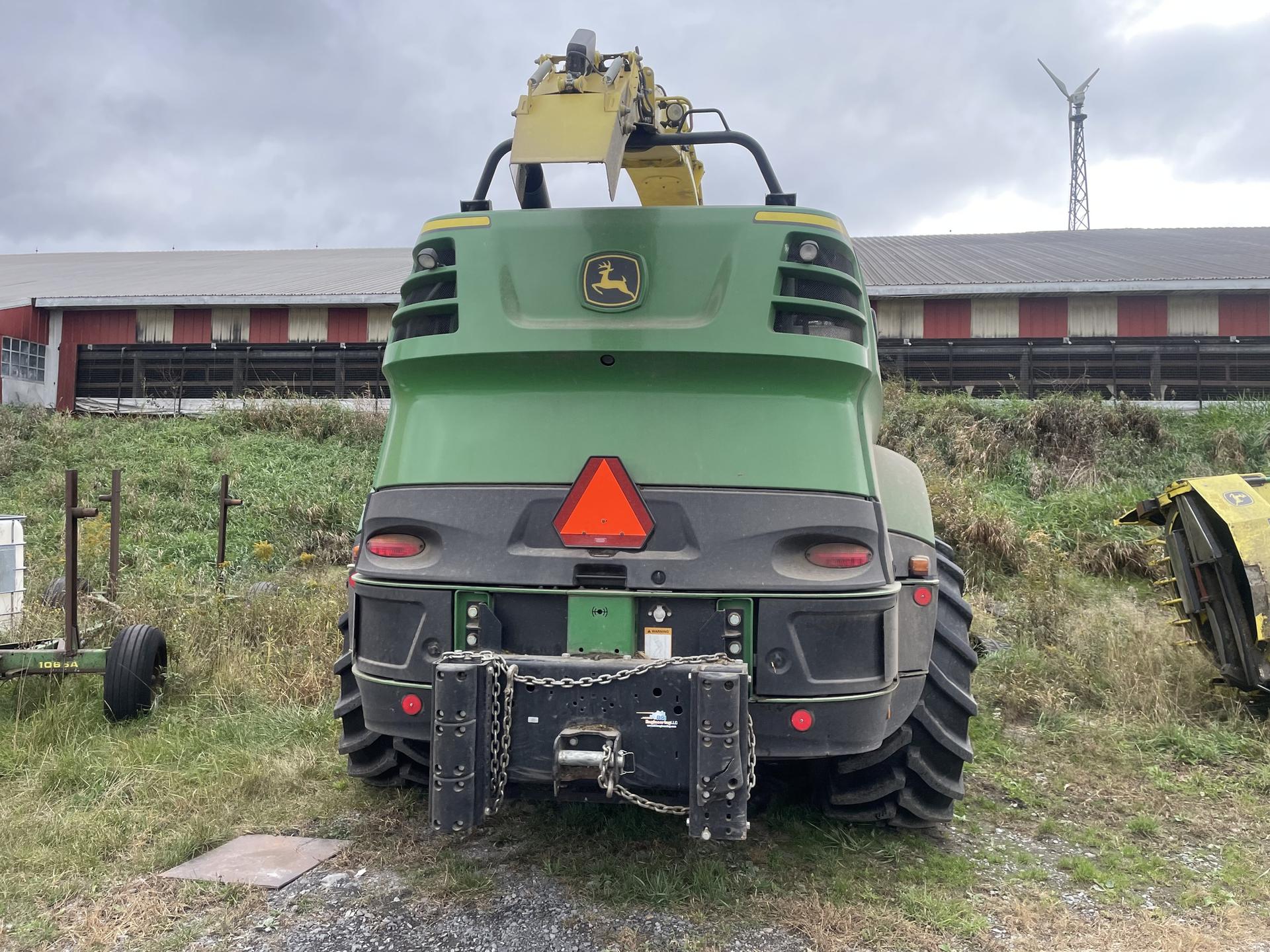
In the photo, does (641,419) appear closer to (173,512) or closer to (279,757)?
(279,757)

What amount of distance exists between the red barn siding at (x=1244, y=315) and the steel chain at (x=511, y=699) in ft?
50.8

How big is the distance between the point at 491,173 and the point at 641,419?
1.39 m

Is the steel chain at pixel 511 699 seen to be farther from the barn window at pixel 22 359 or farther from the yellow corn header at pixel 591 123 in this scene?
the barn window at pixel 22 359

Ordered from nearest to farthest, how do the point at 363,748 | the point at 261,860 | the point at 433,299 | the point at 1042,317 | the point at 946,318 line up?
the point at 433,299
the point at 261,860
the point at 363,748
the point at 1042,317
the point at 946,318

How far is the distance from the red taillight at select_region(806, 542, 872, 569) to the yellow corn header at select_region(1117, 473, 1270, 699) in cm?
299

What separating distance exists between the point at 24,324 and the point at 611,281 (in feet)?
62.3

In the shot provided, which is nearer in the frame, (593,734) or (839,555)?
(593,734)

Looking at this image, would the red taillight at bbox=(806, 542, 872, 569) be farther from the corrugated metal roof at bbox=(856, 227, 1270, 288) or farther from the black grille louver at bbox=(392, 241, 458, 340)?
the corrugated metal roof at bbox=(856, 227, 1270, 288)

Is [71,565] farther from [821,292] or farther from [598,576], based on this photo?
[821,292]

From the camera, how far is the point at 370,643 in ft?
9.83

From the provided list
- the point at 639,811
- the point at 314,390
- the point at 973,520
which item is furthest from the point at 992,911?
the point at 314,390

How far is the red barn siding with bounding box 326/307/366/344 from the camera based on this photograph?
17.0 m

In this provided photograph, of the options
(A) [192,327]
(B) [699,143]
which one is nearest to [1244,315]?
(B) [699,143]

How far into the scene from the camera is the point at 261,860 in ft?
10.7
